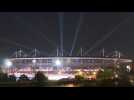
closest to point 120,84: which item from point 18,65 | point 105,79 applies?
point 105,79

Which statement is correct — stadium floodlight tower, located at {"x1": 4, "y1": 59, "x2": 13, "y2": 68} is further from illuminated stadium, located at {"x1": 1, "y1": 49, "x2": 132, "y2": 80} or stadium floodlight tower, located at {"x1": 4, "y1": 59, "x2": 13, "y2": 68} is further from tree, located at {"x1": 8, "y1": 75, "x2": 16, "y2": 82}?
tree, located at {"x1": 8, "y1": 75, "x2": 16, "y2": 82}

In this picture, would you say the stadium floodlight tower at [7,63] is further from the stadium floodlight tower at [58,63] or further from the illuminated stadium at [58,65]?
the stadium floodlight tower at [58,63]

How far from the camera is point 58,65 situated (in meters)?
5.01

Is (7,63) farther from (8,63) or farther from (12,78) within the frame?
(12,78)

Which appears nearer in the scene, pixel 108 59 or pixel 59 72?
pixel 59 72

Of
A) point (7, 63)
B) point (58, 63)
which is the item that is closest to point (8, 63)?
point (7, 63)

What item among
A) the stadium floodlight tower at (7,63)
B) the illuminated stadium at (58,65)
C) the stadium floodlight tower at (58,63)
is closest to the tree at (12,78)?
the illuminated stadium at (58,65)

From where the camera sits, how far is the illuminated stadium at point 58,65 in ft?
15.6
